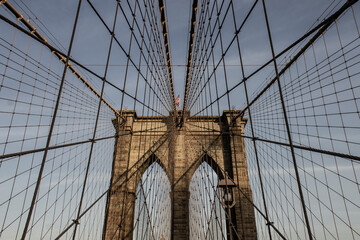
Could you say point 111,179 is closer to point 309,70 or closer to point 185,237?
point 185,237

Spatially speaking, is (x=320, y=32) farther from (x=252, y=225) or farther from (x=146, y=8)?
(x=252, y=225)

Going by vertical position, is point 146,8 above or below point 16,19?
above

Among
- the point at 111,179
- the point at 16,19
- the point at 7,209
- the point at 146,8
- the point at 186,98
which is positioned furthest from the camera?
the point at 186,98

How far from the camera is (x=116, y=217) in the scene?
8625 millimetres

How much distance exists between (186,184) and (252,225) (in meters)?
3.39

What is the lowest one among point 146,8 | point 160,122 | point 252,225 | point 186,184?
point 252,225

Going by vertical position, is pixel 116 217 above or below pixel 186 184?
below

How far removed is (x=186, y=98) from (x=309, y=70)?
23.3 feet

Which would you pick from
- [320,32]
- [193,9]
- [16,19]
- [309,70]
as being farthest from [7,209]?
[309,70]

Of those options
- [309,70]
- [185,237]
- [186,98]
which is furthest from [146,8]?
[185,237]

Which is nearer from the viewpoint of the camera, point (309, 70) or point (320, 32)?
point (320, 32)

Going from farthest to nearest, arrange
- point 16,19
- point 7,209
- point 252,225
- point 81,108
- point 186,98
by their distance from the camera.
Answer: point 186,98 → point 252,225 → point 81,108 → point 16,19 → point 7,209

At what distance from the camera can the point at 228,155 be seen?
406 inches

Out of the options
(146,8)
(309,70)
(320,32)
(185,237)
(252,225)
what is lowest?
(185,237)
